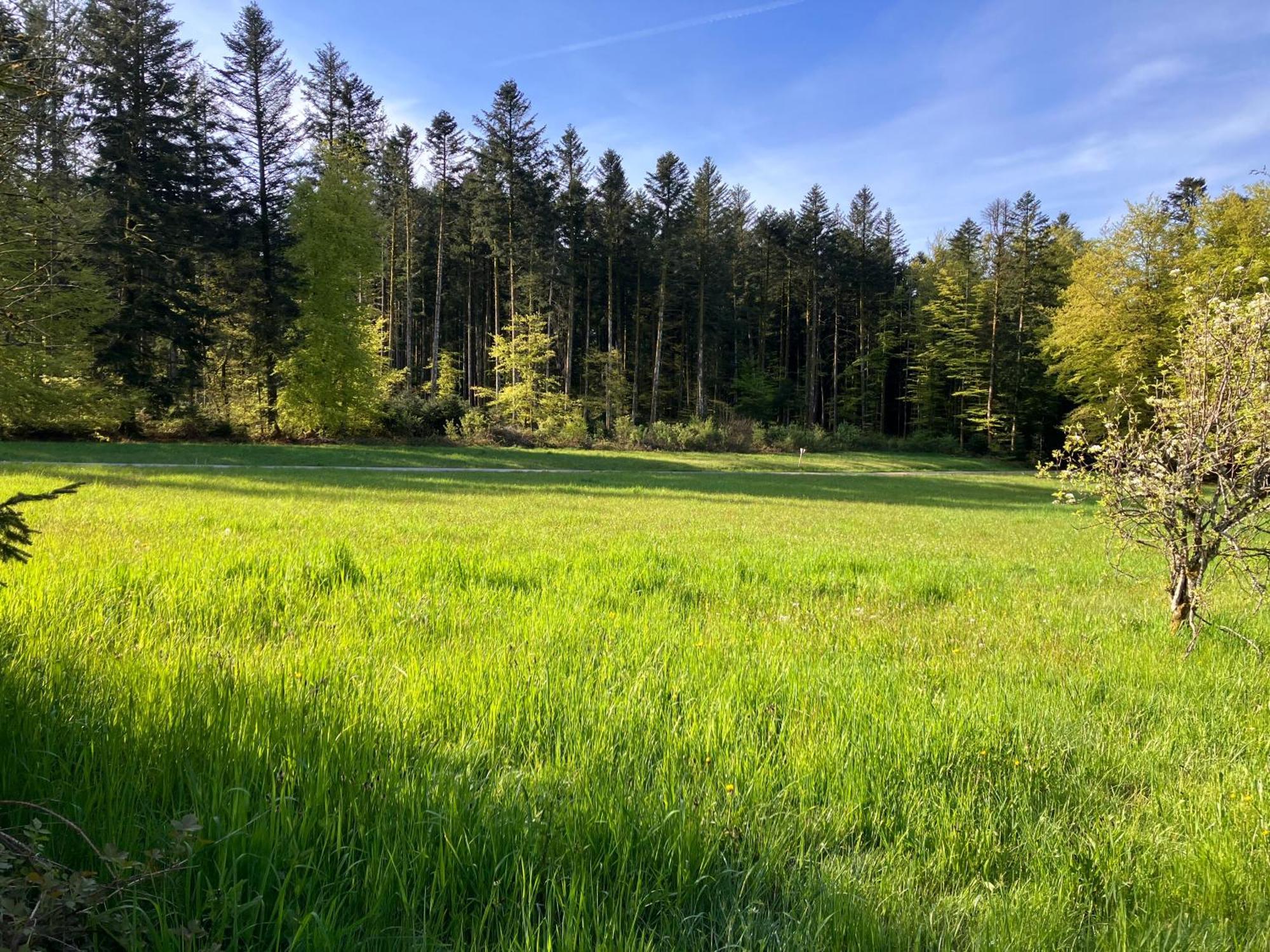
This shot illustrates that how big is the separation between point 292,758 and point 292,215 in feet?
120

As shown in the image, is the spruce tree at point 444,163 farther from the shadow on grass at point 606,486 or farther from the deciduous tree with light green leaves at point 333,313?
the shadow on grass at point 606,486

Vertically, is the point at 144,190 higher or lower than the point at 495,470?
higher

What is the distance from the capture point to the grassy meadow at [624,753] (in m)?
1.62

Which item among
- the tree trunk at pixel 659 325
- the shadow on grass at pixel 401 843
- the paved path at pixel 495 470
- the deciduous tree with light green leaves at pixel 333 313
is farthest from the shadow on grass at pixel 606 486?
the tree trunk at pixel 659 325

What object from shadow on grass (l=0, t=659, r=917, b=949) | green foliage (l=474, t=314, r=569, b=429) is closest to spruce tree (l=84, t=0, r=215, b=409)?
green foliage (l=474, t=314, r=569, b=429)

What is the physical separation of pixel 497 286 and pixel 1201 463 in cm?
4179

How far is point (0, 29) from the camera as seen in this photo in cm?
261

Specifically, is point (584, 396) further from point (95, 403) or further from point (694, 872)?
point (694, 872)

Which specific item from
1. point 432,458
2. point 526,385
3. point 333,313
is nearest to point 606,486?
point 432,458

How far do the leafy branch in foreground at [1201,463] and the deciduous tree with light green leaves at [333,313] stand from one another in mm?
30967

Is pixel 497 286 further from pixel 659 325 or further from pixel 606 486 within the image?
pixel 606 486

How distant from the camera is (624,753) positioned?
2.35 m

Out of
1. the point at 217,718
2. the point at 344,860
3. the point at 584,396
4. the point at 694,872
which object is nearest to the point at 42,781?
the point at 217,718

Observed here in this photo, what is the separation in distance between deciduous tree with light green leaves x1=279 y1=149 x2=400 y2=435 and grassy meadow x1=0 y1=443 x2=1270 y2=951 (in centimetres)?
2639
